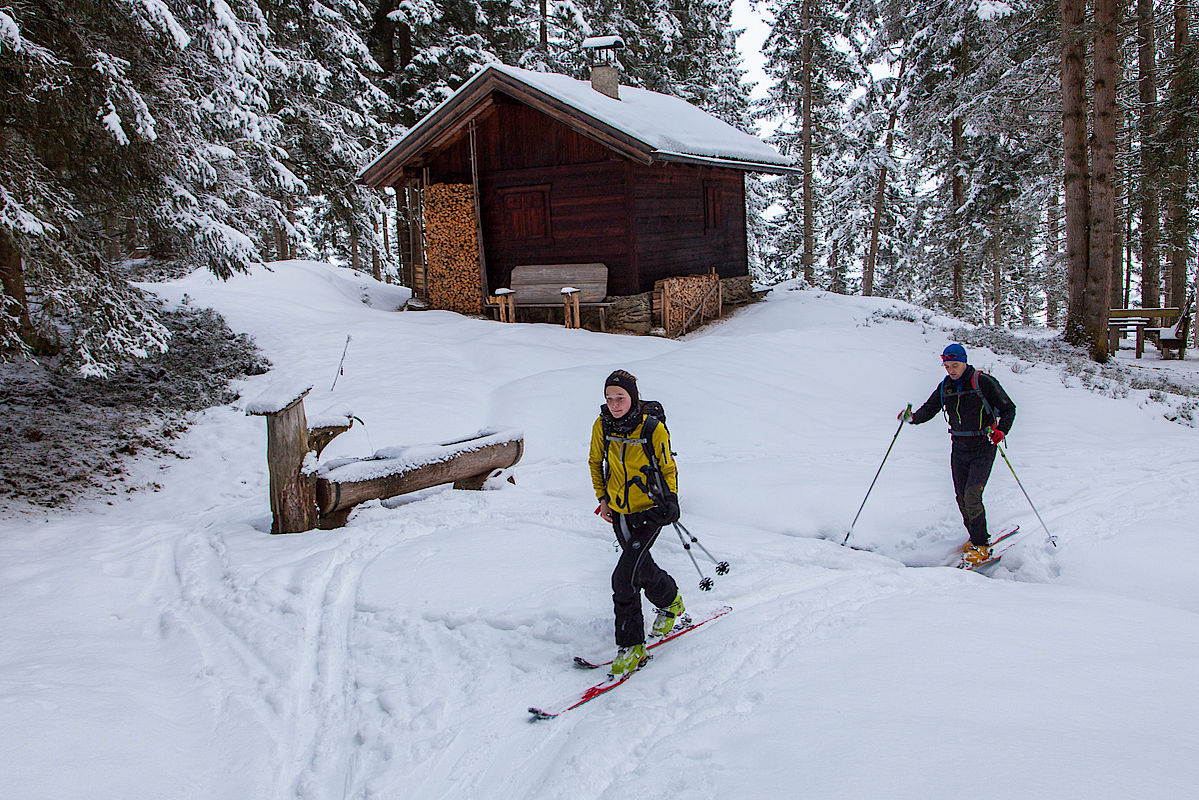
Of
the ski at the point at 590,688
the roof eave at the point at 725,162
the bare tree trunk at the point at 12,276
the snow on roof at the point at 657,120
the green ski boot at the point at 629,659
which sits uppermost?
the snow on roof at the point at 657,120

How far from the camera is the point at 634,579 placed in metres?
4.88

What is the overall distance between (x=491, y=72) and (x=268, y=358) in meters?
8.12

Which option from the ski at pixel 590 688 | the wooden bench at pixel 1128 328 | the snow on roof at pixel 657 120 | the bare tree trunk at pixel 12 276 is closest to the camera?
the ski at pixel 590 688

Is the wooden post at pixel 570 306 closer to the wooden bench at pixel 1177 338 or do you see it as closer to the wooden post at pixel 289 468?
the wooden post at pixel 289 468

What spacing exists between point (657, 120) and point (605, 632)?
1689cm

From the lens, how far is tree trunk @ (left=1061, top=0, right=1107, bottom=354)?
572 inches

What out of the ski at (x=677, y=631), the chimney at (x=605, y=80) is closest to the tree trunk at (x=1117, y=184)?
the chimney at (x=605, y=80)

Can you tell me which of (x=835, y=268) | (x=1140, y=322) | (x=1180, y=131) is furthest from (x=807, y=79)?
(x=1140, y=322)

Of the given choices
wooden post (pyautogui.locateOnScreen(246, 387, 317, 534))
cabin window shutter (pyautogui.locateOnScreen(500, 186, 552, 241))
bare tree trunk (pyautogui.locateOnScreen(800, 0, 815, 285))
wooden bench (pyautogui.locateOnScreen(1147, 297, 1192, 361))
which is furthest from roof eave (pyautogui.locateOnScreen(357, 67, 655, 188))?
wooden bench (pyautogui.locateOnScreen(1147, 297, 1192, 361))

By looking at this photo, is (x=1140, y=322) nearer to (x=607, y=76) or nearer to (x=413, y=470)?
(x=607, y=76)

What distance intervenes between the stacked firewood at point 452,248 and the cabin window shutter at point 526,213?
893 mm

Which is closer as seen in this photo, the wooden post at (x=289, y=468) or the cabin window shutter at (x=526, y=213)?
the wooden post at (x=289, y=468)

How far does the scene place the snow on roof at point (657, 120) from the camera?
656 inches

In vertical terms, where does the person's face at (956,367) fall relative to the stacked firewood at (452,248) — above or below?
below
